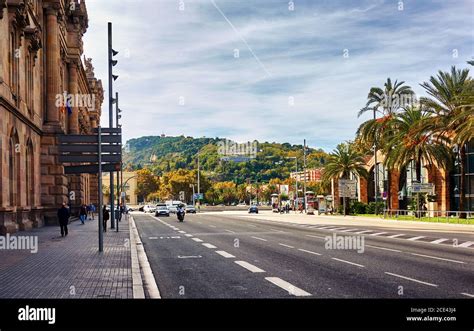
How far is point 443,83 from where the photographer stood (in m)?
46.6

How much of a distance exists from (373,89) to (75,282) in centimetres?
5593

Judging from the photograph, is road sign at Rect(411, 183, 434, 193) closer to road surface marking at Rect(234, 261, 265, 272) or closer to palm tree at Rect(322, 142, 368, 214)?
palm tree at Rect(322, 142, 368, 214)

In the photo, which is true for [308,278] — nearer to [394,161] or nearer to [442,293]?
[442,293]

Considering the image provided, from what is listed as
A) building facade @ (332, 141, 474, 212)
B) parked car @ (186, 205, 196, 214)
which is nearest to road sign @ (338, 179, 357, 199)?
building facade @ (332, 141, 474, 212)

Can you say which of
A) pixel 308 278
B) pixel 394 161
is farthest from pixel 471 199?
pixel 308 278

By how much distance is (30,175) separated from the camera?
38.1 metres

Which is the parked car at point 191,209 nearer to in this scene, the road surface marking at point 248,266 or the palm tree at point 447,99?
the palm tree at point 447,99

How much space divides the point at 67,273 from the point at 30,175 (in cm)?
2558

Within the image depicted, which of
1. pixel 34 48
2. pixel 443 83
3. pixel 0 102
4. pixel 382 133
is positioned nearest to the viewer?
pixel 0 102

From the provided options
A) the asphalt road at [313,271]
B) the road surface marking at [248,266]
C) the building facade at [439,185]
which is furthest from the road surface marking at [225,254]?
the building facade at [439,185]

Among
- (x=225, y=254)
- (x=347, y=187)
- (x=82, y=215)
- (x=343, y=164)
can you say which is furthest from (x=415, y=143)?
(x=225, y=254)

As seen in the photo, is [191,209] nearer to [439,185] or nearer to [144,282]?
[439,185]

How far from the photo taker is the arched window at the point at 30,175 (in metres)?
37.2

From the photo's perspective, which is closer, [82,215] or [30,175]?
[30,175]
